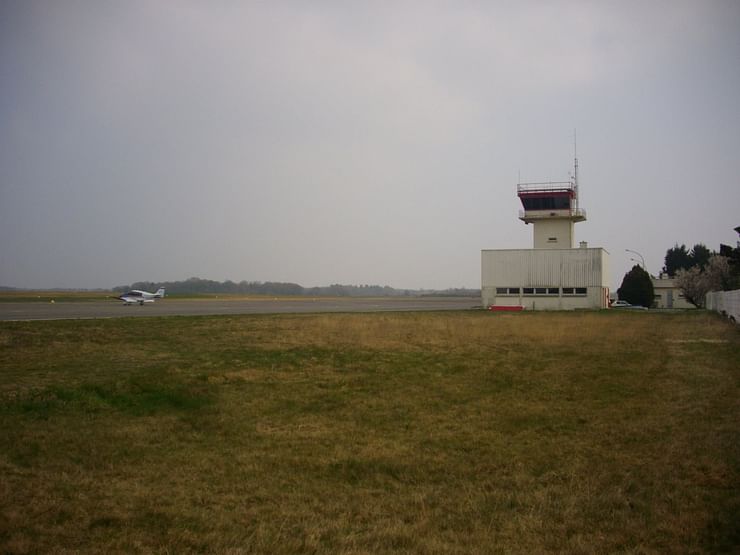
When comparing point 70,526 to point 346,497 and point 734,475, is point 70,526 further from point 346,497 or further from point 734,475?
point 734,475

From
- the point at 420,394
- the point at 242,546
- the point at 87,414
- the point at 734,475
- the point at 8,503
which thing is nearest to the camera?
the point at 242,546

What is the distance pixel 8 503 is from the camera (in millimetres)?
7770

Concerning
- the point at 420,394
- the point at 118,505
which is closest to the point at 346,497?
the point at 118,505

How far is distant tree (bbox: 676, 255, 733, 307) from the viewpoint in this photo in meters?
77.5

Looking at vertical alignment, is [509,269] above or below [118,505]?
above

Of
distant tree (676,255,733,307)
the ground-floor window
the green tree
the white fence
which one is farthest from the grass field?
the green tree

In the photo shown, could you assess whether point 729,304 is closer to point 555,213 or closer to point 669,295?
point 555,213

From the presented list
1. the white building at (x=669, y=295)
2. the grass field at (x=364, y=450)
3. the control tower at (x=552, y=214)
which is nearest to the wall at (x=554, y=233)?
the control tower at (x=552, y=214)

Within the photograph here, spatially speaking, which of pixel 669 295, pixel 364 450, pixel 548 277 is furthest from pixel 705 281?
pixel 364 450

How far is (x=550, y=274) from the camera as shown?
5991 cm

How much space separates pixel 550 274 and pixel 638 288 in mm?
22406

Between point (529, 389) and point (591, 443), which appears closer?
point (591, 443)

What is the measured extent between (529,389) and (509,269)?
4636 centimetres

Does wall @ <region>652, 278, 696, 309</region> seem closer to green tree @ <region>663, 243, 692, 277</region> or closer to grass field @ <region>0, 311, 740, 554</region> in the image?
green tree @ <region>663, 243, 692, 277</region>
